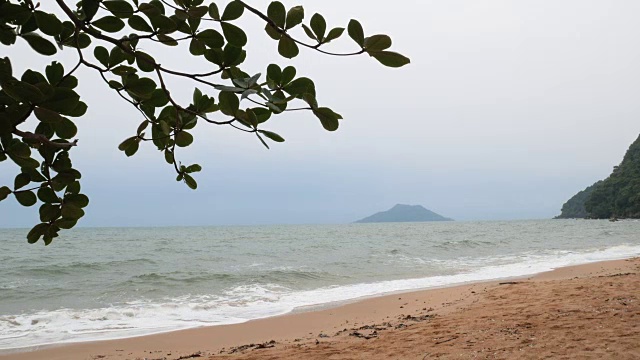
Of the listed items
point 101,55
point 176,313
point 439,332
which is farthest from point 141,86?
point 176,313

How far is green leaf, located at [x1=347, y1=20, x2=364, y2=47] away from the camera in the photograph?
75 centimetres

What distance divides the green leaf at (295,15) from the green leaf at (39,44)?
415 millimetres

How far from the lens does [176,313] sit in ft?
25.7

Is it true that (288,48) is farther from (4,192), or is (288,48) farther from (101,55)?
(4,192)

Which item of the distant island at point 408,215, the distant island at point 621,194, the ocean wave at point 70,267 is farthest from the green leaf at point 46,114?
the distant island at point 408,215

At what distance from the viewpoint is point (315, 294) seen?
9648mm

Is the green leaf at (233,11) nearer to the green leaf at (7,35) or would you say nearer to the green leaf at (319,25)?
the green leaf at (319,25)

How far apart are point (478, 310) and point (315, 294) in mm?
4154

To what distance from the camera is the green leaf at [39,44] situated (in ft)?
2.75

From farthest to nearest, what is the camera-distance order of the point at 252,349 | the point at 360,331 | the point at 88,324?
the point at 88,324, the point at 360,331, the point at 252,349

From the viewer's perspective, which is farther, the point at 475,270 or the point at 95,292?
the point at 475,270

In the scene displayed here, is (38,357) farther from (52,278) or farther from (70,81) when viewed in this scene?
(52,278)

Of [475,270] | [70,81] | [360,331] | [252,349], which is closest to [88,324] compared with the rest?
[252,349]

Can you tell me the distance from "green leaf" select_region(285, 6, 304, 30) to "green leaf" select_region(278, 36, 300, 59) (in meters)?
0.04
